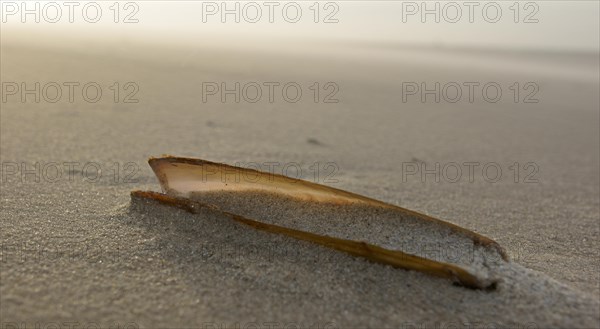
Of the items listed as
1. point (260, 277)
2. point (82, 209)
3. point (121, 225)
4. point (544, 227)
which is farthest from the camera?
point (544, 227)

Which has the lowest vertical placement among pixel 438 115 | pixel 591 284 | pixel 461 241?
pixel 591 284

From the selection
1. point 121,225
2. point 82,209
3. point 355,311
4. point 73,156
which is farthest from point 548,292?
point 73,156

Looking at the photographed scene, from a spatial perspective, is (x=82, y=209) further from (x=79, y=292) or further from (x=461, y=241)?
(x=461, y=241)

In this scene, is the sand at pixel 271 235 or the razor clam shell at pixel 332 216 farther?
the razor clam shell at pixel 332 216

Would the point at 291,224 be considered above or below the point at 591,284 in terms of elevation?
above

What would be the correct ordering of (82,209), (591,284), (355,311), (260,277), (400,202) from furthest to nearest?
(400,202) → (82,209) → (591,284) → (260,277) → (355,311)

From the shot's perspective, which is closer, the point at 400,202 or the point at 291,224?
the point at 291,224

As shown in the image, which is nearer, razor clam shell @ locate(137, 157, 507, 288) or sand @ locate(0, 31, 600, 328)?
sand @ locate(0, 31, 600, 328)
